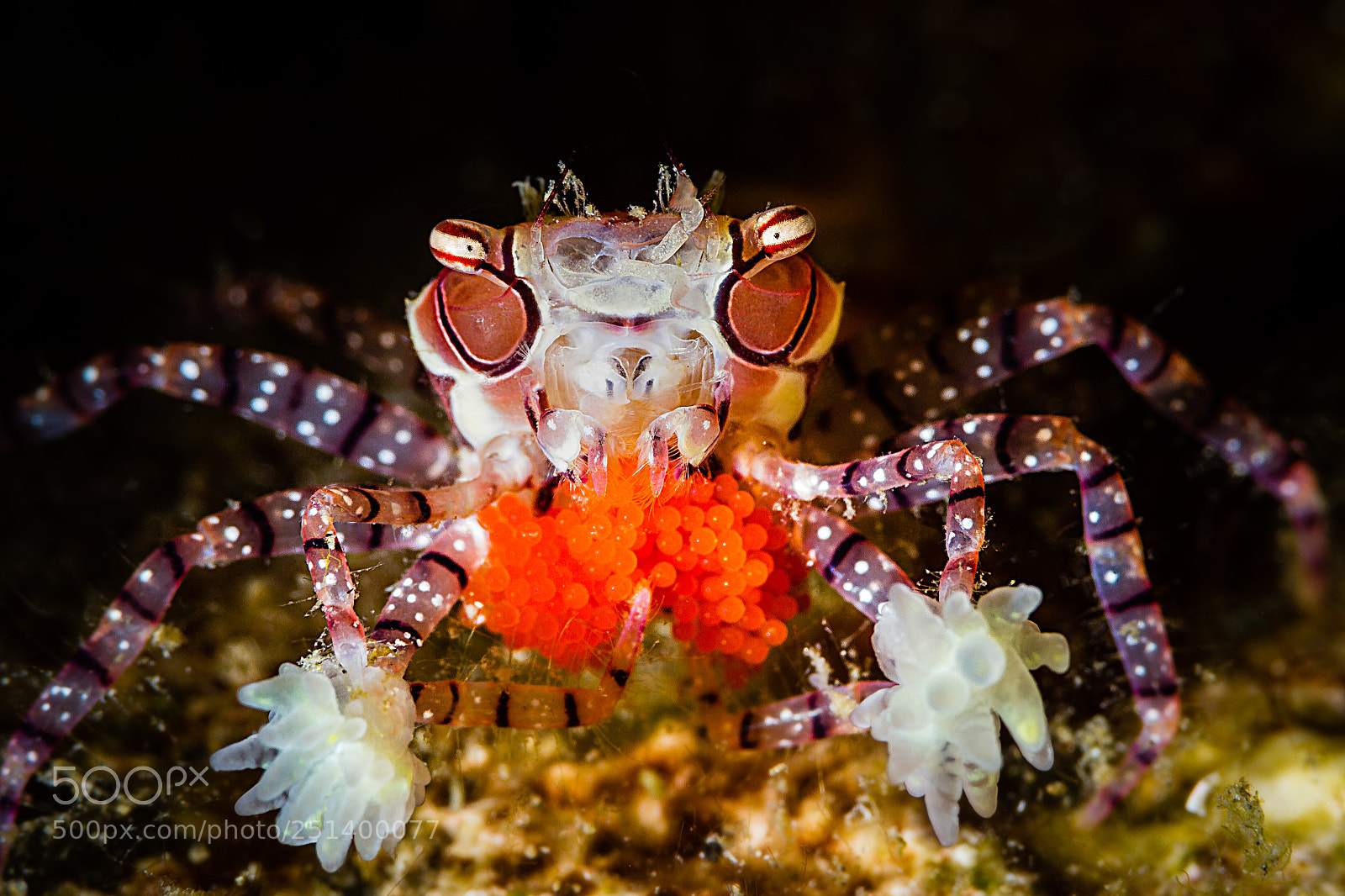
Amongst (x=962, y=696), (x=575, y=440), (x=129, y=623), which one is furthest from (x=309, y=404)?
(x=962, y=696)

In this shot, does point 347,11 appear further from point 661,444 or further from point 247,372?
point 661,444

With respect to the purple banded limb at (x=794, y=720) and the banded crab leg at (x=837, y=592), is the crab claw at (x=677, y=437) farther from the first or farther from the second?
the purple banded limb at (x=794, y=720)

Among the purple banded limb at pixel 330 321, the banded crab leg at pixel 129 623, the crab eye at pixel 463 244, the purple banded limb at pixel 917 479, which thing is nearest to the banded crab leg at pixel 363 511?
the banded crab leg at pixel 129 623

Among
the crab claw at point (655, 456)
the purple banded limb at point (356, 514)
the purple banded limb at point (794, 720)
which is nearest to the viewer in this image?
the purple banded limb at point (356, 514)

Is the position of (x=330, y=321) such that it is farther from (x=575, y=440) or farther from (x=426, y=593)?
(x=575, y=440)

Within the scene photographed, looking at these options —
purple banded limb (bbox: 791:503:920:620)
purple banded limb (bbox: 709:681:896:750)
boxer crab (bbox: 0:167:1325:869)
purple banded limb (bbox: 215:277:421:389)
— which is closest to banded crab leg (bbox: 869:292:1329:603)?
boxer crab (bbox: 0:167:1325:869)

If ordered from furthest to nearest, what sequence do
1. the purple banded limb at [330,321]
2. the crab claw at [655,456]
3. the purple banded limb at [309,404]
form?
the purple banded limb at [330,321] < the purple banded limb at [309,404] < the crab claw at [655,456]
